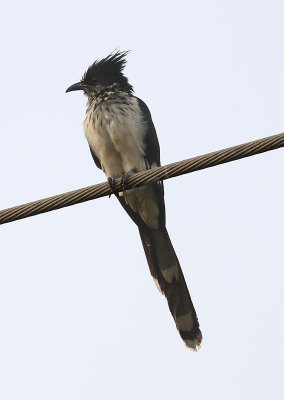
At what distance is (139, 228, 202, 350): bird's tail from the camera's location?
24.0ft

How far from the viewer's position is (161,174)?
5051 mm

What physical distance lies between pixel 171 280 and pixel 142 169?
116 cm

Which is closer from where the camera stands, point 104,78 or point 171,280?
point 171,280

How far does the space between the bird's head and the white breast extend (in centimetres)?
62

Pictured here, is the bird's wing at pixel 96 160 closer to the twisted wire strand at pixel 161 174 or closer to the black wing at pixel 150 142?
the black wing at pixel 150 142

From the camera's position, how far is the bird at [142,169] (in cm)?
727

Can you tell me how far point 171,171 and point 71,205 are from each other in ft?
2.42

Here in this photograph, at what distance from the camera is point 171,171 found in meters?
5.00

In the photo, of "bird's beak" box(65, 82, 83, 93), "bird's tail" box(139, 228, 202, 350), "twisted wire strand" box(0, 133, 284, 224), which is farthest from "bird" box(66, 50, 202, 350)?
"twisted wire strand" box(0, 133, 284, 224)

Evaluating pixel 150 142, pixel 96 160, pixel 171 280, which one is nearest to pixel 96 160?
pixel 96 160

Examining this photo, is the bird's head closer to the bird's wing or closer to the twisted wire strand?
the bird's wing

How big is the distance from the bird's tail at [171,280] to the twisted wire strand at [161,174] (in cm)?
221

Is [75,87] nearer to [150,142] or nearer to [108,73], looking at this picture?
[108,73]

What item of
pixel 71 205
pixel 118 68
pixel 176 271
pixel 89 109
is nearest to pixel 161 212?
pixel 176 271
